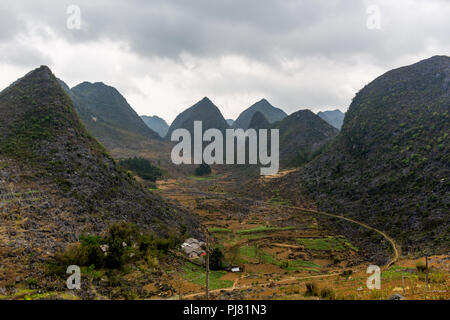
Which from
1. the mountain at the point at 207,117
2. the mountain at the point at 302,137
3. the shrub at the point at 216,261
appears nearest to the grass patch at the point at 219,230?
the shrub at the point at 216,261

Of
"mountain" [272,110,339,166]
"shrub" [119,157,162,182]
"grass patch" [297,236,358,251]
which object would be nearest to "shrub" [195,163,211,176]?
"shrub" [119,157,162,182]

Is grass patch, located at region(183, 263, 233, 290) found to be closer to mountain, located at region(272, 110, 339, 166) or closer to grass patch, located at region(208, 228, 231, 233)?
grass patch, located at region(208, 228, 231, 233)

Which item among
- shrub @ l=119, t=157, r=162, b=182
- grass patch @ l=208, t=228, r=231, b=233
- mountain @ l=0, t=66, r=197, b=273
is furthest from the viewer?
shrub @ l=119, t=157, r=162, b=182

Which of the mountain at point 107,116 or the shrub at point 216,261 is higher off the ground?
the mountain at point 107,116

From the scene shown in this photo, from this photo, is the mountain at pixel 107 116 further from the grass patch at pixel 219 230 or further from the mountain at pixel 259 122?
the grass patch at pixel 219 230

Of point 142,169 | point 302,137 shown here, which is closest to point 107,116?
point 142,169

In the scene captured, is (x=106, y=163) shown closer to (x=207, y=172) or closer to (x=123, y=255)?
(x=123, y=255)
